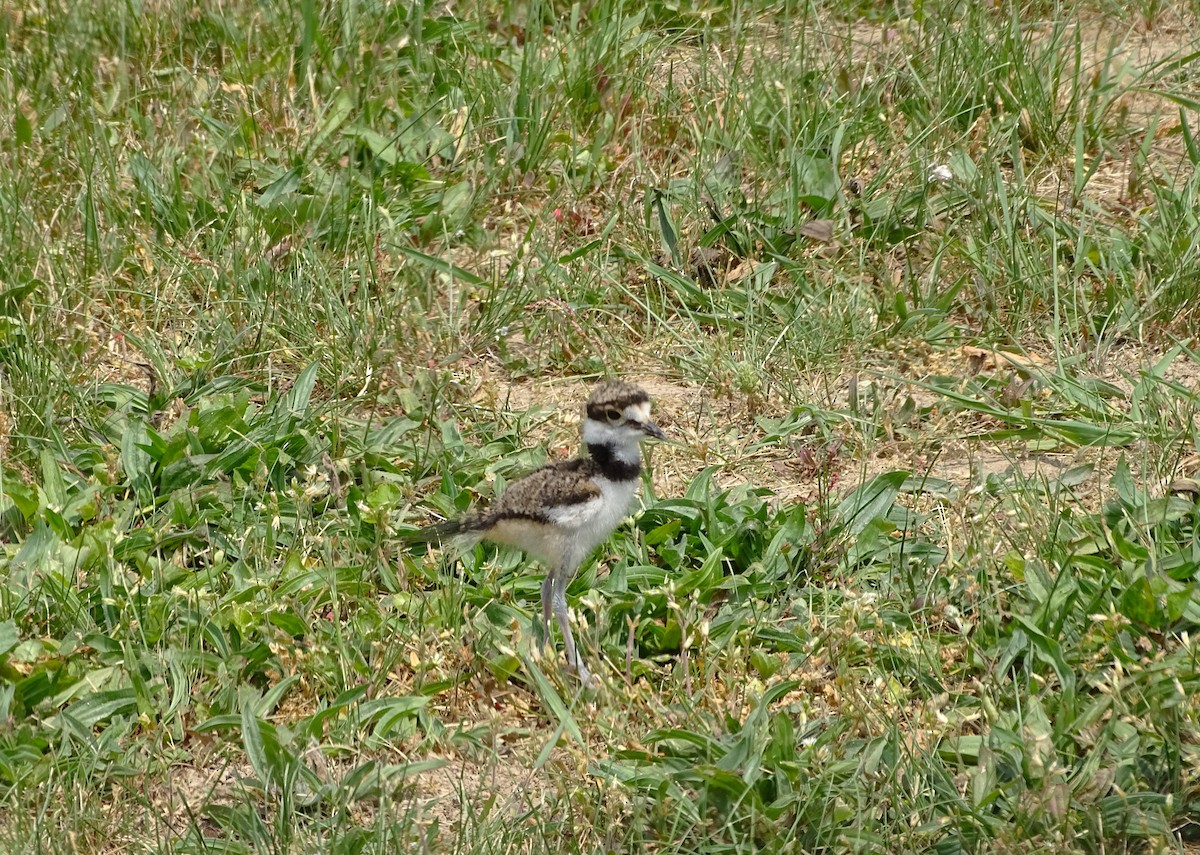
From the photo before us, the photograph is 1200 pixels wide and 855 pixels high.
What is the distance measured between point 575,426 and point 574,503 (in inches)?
48.3

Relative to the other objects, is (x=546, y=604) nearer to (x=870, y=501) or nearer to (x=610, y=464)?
(x=610, y=464)

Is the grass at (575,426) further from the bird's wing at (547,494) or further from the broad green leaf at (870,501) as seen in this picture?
the bird's wing at (547,494)

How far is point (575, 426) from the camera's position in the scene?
19.6ft

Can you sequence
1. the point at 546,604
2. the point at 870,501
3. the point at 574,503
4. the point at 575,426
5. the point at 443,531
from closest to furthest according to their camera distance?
the point at 574,503
the point at 546,604
the point at 443,531
the point at 870,501
the point at 575,426

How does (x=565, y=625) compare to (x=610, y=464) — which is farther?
(x=610, y=464)

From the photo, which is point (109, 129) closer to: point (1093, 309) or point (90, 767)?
point (90, 767)

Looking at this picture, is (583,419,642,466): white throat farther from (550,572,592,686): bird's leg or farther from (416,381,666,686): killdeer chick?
(550,572,592,686): bird's leg

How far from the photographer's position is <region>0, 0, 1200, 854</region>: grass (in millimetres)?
4129

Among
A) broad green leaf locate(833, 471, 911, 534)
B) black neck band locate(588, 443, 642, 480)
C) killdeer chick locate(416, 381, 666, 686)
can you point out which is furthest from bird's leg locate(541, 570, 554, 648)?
broad green leaf locate(833, 471, 911, 534)

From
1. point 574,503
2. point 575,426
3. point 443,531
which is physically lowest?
point 575,426

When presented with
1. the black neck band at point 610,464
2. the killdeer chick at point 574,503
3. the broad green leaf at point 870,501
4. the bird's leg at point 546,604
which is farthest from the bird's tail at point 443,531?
the broad green leaf at point 870,501

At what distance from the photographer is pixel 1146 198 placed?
7082 mm

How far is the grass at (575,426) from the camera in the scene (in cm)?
413

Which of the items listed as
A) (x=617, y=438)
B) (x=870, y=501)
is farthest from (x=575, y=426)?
(x=870, y=501)
